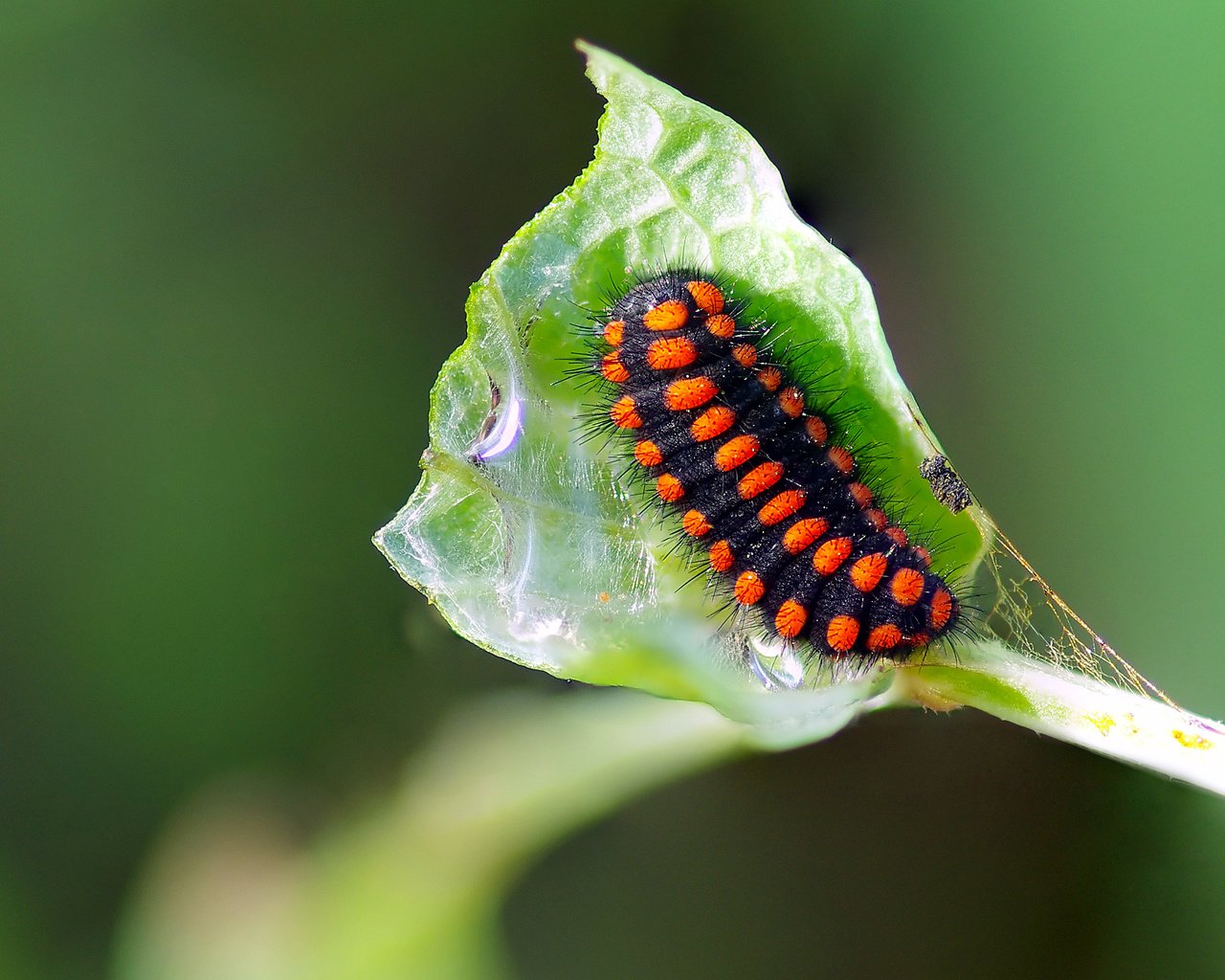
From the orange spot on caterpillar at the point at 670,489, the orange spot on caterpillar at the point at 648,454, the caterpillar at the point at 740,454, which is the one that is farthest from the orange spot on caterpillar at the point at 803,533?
the orange spot on caterpillar at the point at 648,454

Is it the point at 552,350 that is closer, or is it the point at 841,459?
the point at 552,350

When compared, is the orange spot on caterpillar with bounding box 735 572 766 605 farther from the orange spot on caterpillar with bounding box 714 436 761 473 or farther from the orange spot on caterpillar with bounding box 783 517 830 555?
the orange spot on caterpillar with bounding box 714 436 761 473

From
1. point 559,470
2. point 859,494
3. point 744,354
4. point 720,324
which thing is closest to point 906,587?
point 859,494

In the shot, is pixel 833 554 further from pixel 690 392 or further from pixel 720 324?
pixel 720 324

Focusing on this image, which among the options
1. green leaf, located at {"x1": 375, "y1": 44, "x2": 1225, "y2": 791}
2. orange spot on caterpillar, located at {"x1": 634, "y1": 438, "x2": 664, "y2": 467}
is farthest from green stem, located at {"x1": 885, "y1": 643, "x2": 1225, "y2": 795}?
orange spot on caterpillar, located at {"x1": 634, "y1": 438, "x2": 664, "y2": 467}

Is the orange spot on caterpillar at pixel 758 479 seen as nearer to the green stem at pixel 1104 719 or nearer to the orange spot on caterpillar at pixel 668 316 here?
the orange spot on caterpillar at pixel 668 316

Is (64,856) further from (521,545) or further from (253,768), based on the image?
(521,545)

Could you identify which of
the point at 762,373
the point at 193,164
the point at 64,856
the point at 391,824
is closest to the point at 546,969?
the point at 391,824
